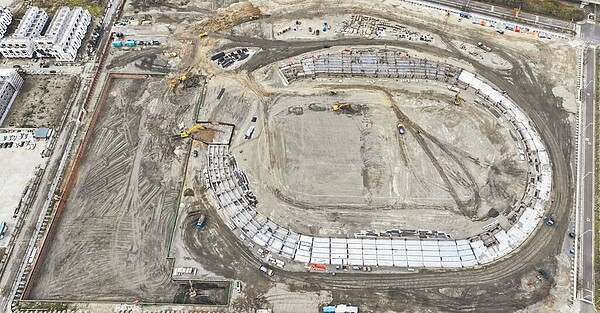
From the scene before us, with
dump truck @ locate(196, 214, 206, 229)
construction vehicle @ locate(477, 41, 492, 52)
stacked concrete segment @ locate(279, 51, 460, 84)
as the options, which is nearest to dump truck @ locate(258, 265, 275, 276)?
dump truck @ locate(196, 214, 206, 229)

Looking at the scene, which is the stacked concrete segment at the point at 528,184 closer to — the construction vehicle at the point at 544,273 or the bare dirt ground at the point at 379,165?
the bare dirt ground at the point at 379,165

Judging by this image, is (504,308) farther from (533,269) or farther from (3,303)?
(3,303)

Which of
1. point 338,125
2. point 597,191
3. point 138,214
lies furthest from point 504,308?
point 138,214

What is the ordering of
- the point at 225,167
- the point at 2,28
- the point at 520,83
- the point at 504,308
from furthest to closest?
the point at 2,28 → the point at 520,83 → the point at 225,167 → the point at 504,308

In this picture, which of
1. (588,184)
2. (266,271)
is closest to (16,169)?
(266,271)

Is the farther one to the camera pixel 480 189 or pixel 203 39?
pixel 203 39

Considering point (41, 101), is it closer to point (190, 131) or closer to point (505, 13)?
point (190, 131)

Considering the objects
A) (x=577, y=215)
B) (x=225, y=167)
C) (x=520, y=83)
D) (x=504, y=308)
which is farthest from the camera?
(x=520, y=83)
